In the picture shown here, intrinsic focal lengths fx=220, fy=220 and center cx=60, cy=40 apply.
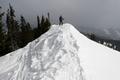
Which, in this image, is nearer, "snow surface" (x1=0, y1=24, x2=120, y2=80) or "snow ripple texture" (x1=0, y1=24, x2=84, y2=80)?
"snow ripple texture" (x1=0, y1=24, x2=84, y2=80)

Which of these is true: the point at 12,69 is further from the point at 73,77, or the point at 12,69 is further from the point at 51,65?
the point at 73,77

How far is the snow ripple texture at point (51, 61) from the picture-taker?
11.8 meters

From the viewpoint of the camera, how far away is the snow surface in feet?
39.2

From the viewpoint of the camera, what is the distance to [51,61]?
1273 centimetres

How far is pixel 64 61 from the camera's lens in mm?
12531

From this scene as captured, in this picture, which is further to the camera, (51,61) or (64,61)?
(51,61)

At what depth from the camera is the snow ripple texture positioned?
11823 mm

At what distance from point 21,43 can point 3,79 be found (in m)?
45.0

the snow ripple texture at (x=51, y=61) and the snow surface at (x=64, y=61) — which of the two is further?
the snow surface at (x=64, y=61)

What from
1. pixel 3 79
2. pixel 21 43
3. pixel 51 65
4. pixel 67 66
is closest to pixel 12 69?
pixel 3 79

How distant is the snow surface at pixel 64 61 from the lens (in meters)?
11.9

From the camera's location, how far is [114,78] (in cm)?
1296

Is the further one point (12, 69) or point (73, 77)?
point (12, 69)

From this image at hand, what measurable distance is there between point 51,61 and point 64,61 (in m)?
0.77
